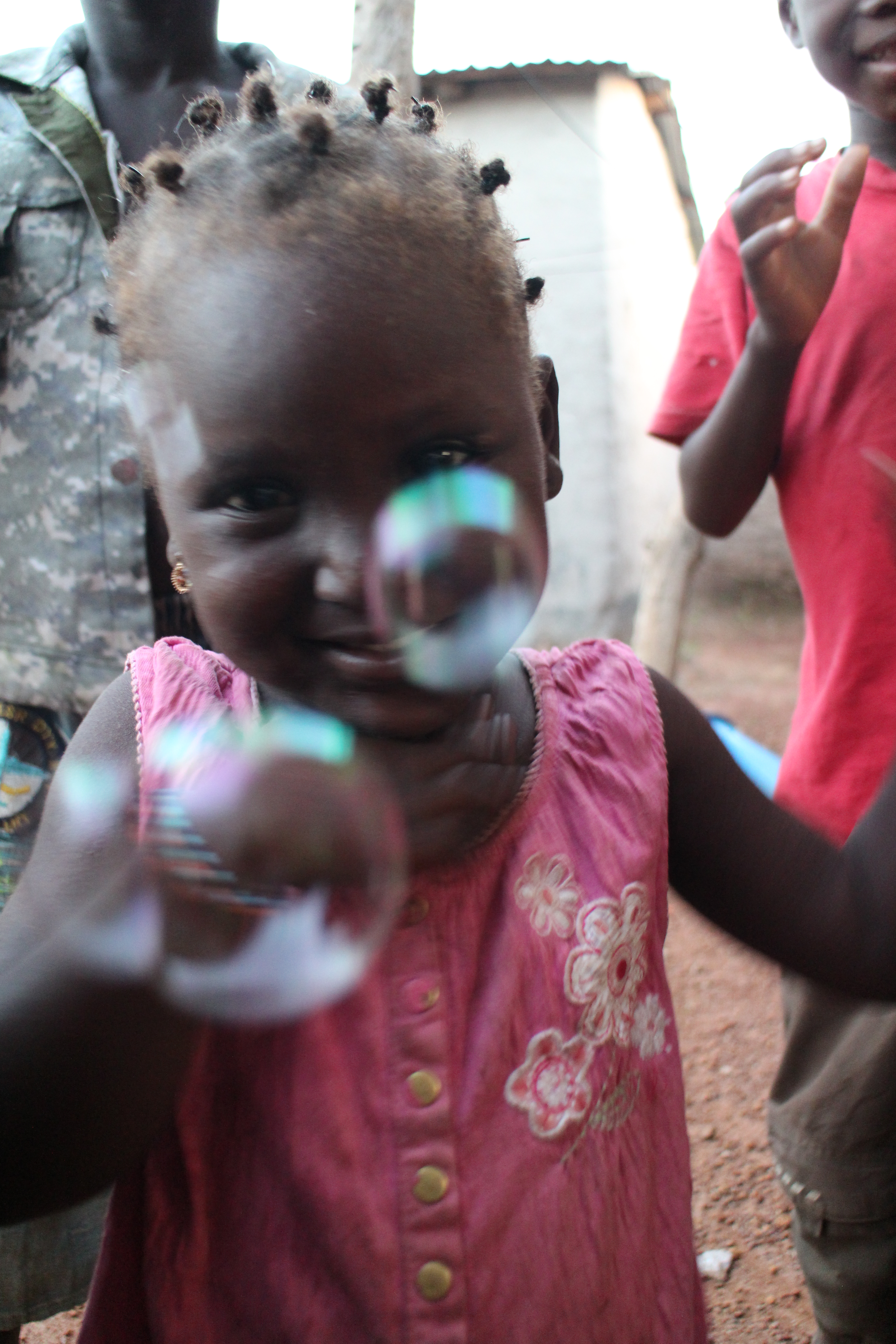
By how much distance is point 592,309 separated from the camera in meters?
7.59

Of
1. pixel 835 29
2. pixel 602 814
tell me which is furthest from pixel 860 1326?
pixel 835 29

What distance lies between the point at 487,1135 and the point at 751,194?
1235 millimetres

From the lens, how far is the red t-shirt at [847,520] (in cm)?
149

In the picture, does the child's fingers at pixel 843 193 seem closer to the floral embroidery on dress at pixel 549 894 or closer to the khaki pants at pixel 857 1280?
the floral embroidery on dress at pixel 549 894

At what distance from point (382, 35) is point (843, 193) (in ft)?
8.19

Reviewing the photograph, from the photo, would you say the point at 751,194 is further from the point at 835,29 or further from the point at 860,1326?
the point at 860,1326

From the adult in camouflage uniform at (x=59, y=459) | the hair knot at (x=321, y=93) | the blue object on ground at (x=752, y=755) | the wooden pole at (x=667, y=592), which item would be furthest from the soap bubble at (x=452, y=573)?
the wooden pole at (x=667, y=592)

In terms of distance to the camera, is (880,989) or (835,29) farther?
(835,29)

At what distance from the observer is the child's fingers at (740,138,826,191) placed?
138 cm

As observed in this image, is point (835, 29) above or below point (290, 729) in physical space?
above

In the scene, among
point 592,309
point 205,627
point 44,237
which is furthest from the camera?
point 592,309

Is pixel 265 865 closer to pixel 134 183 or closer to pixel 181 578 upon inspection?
pixel 181 578

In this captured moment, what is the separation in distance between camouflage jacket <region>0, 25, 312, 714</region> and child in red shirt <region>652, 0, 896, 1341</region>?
31.3 inches

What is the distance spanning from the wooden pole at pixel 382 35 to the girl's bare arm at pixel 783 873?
2983 mm
